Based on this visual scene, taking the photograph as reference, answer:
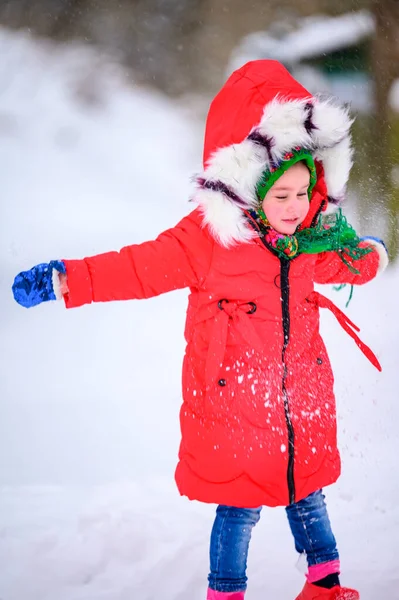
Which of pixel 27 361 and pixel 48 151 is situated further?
pixel 48 151

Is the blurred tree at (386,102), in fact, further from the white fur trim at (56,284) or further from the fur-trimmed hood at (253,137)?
the white fur trim at (56,284)

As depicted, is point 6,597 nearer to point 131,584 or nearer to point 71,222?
point 131,584

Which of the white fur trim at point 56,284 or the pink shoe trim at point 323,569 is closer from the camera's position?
the white fur trim at point 56,284

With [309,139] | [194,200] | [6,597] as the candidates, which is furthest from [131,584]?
[309,139]

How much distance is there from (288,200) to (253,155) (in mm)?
118

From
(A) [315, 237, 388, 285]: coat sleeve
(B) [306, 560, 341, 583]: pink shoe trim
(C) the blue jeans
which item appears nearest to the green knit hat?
(A) [315, 237, 388, 285]: coat sleeve

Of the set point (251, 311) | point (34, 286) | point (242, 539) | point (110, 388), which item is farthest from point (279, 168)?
point (110, 388)

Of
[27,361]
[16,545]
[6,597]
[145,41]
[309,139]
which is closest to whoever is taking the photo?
[309,139]

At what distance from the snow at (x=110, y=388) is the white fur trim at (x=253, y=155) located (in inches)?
34.5

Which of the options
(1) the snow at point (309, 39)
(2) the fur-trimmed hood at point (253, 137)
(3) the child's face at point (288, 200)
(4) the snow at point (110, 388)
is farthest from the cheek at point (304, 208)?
(1) the snow at point (309, 39)

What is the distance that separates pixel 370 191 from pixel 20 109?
1.74 m

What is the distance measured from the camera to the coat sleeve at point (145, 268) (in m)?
1.31

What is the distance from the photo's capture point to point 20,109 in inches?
134

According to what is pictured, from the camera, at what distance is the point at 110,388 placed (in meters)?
2.71
